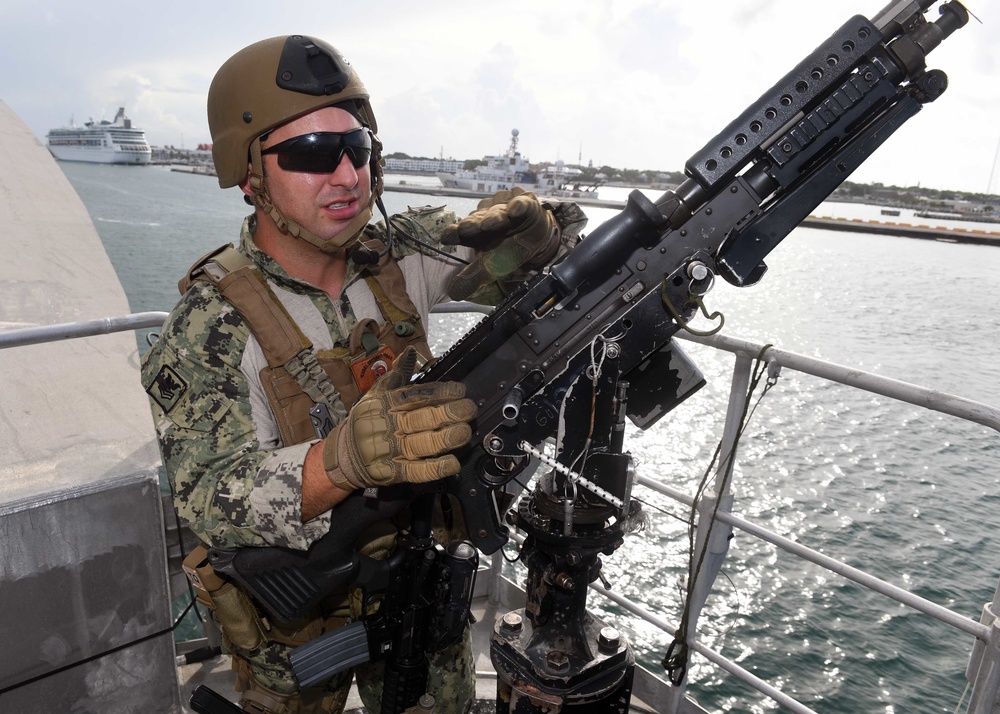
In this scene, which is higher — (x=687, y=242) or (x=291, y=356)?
(x=687, y=242)

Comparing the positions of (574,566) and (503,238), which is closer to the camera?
(574,566)

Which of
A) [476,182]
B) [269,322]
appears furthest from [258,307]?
[476,182]

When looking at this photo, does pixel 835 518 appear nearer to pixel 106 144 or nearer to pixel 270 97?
pixel 270 97

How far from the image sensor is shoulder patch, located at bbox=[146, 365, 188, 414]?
1.76 meters

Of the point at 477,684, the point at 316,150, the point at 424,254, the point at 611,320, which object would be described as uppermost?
the point at 316,150

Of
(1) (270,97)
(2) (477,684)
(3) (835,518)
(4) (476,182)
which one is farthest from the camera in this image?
(4) (476,182)

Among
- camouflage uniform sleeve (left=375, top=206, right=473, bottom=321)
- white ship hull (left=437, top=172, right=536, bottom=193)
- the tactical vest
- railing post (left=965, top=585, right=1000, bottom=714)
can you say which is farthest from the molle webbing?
white ship hull (left=437, top=172, right=536, bottom=193)

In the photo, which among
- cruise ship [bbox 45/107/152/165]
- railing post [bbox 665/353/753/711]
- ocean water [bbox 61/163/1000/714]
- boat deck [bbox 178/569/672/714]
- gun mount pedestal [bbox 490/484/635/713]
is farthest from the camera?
cruise ship [bbox 45/107/152/165]

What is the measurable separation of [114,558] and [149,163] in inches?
4127

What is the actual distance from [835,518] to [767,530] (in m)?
7.35

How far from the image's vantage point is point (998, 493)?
31.3ft

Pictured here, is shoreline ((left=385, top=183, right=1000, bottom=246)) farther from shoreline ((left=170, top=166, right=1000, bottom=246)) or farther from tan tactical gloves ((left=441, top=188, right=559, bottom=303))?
tan tactical gloves ((left=441, top=188, right=559, bottom=303))

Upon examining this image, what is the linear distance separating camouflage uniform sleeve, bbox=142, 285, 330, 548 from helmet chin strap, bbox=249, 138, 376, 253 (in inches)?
11.6

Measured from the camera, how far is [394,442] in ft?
5.19
